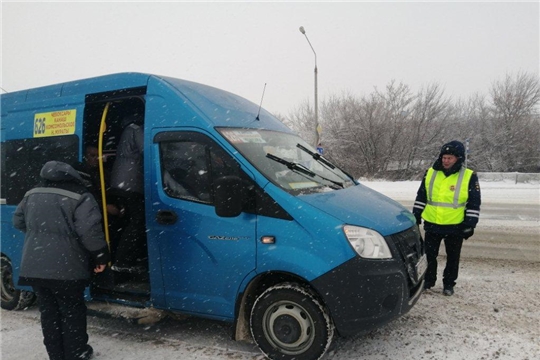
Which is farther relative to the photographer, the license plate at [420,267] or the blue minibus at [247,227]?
the license plate at [420,267]

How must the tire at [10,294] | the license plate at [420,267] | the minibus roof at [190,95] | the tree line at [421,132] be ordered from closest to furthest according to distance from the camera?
the license plate at [420,267] → the minibus roof at [190,95] → the tire at [10,294] → the tree line at [421,132]

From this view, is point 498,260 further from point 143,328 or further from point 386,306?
point 143,328

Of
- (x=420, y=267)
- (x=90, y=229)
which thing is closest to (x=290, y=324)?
(x=420, y=267)

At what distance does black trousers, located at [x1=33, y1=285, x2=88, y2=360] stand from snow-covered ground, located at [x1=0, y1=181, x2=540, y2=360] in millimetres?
335

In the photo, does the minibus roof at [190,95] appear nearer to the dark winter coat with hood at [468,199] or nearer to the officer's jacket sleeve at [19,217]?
the officer's jacket sleeve at [19,217]

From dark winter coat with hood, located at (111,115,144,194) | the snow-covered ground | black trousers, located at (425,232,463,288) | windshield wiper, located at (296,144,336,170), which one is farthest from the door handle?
black trousers, located at (425,232,463,288)

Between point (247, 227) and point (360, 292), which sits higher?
point (247, 227)

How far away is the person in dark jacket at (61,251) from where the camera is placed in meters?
3.45

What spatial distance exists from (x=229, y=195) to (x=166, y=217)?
818 millimetres

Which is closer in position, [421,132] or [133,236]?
[133,236]

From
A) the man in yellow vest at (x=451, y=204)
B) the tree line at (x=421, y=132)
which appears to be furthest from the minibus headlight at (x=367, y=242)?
the tree line at (x=421, y=132)

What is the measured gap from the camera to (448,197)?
197 inches

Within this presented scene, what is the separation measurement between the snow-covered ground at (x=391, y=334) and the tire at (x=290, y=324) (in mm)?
305

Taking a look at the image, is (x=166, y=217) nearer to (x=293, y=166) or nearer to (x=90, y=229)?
(x=90, y=229)
